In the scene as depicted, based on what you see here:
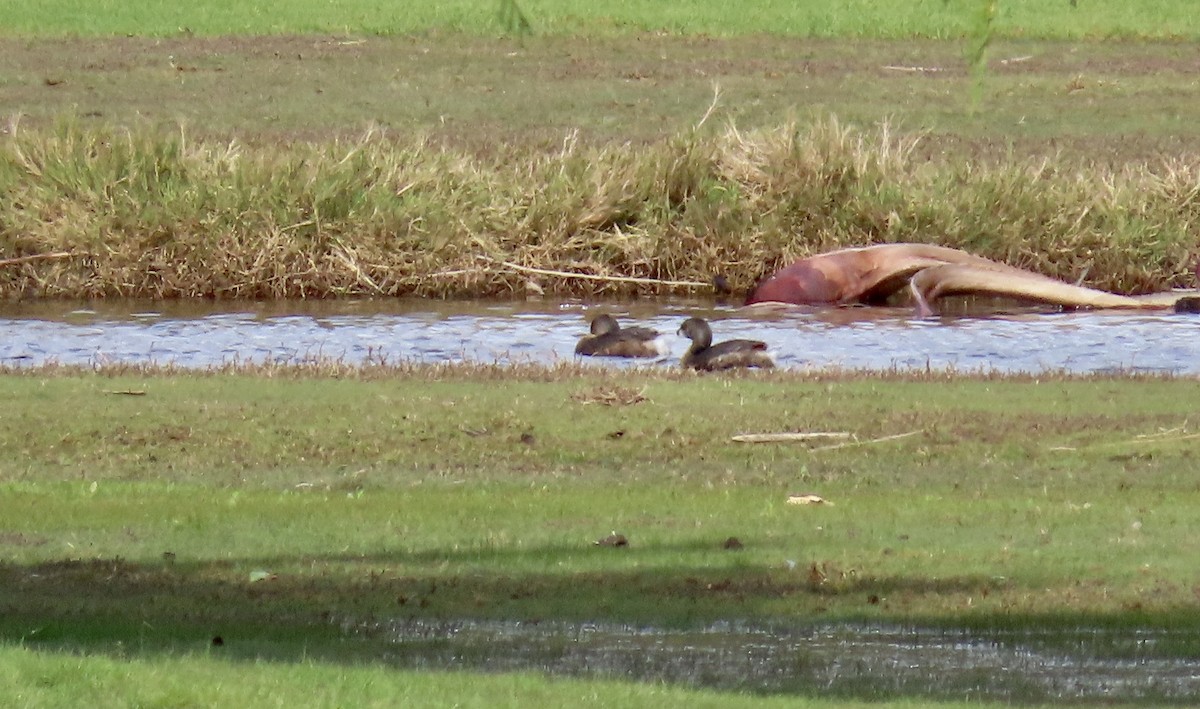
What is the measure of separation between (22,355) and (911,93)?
77.3ft

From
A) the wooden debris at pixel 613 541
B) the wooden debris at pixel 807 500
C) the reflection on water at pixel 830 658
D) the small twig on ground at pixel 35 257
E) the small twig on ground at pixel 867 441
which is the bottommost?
the small twig on ground at pixel 35 257

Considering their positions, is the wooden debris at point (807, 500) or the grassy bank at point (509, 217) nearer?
the wooden debris at point (807, 500)

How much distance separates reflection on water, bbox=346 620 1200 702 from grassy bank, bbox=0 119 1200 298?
1642 centimetres

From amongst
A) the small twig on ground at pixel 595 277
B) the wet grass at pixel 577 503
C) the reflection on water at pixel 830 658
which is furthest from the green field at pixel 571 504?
the small twig on ground at pixel 595 277

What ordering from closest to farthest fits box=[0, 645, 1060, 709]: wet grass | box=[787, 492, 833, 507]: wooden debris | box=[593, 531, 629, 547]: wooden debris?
box=[0, 645, 1060, 709]: wet grass < box=[593, 531, 629, 547]: wooden debris < box=[787, 492, 833, 507]: wooden debris

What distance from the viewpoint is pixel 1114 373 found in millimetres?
18047

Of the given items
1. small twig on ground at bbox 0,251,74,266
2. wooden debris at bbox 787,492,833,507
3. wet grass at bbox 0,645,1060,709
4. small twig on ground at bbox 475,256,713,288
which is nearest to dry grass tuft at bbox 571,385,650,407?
wooden debris at bbox 787,492,833,507

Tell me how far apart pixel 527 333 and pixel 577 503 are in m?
10.4

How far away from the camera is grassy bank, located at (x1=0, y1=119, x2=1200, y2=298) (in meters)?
25.5

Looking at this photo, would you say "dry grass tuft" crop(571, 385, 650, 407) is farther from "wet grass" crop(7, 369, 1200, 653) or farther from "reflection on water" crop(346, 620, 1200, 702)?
"reflection on water" crop(346, 620, 1200, 702)

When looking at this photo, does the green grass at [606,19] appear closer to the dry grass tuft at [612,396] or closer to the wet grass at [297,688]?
the dry grass tuft at [612,396]

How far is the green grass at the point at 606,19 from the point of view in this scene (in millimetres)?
50875

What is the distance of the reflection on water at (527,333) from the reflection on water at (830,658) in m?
9.66

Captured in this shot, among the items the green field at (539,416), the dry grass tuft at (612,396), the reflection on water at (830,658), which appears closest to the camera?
the reflection on water at (830,658)
